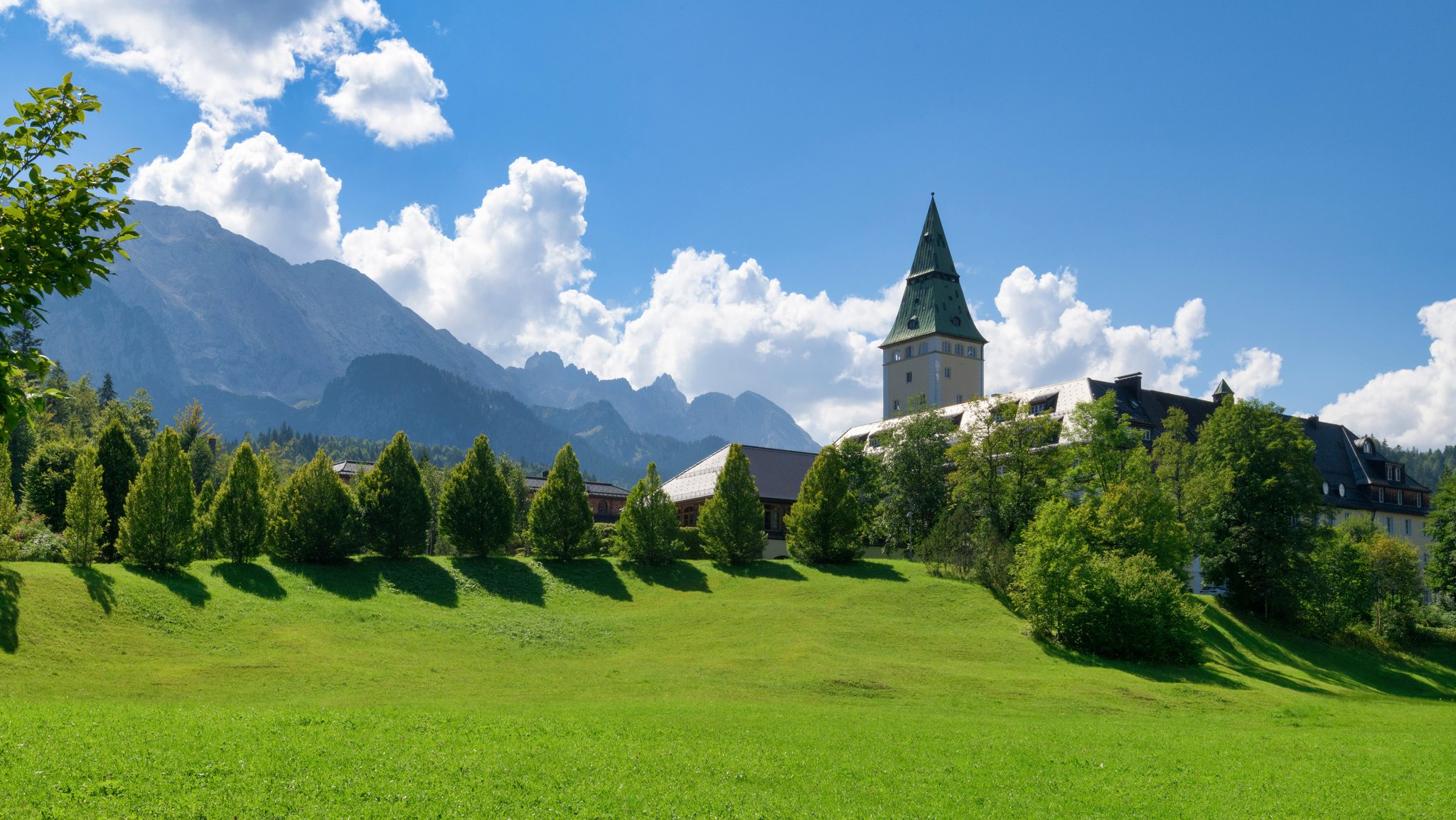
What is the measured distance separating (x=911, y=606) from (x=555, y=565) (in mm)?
20973

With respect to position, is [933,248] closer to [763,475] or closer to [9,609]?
[763,475]

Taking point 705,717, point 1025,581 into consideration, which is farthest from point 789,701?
point 1025,581

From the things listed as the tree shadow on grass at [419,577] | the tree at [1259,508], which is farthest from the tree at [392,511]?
the tree at [1259,508]

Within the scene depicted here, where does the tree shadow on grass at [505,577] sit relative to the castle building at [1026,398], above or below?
below

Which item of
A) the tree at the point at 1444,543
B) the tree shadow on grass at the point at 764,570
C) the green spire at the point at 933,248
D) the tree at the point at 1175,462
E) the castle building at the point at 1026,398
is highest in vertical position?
the green spire at the point at 933,248

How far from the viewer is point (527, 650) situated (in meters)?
38.0

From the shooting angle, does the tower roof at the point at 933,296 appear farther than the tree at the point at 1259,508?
Yes

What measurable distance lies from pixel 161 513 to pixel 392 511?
1219 centimetres

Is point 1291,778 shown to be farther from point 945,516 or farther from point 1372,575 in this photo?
point 1372,575

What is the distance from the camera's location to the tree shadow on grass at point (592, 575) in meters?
51.9

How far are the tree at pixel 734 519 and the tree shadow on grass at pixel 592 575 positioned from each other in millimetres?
6865

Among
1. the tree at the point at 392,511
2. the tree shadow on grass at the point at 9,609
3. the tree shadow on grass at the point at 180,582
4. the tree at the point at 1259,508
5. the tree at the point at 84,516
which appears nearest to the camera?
the tree shadow on grass at the point at 9,609

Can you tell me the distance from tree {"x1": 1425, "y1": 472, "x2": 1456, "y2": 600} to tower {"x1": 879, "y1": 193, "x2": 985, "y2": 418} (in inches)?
2329

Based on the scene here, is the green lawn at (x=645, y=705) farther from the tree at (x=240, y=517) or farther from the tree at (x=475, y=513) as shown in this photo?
the tree at (x=475, y=513)
